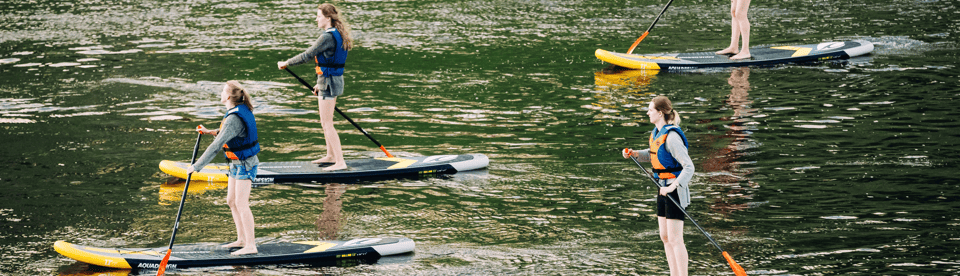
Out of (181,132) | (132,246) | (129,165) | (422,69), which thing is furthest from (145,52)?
(132,246)

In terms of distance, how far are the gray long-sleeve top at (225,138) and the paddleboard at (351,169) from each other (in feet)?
8.94

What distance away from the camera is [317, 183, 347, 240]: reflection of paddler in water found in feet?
29.1

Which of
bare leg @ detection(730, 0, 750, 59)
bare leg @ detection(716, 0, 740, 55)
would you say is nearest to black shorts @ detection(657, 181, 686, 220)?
bare leg @ detection(730, 0, 750, 59)

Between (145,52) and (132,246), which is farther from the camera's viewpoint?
(145,52)

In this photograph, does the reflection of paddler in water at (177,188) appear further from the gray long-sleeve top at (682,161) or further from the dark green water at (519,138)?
the gray long-sleeve top at (682,161)

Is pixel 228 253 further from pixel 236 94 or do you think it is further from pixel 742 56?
pixel 742 56

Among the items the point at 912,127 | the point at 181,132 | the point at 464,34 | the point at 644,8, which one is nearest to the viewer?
the point at 912,127

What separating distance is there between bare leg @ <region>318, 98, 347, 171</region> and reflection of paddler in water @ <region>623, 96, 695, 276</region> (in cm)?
432

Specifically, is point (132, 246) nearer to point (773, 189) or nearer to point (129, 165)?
point (129, 165)

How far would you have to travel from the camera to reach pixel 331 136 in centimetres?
1065

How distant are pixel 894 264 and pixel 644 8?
1686 cm

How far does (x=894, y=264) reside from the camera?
7.65 meters

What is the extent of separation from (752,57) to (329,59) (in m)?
9.06

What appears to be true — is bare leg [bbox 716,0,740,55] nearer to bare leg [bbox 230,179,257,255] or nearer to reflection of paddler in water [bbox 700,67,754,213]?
reflection of paddler in water [bbox 700,67,754,213]
